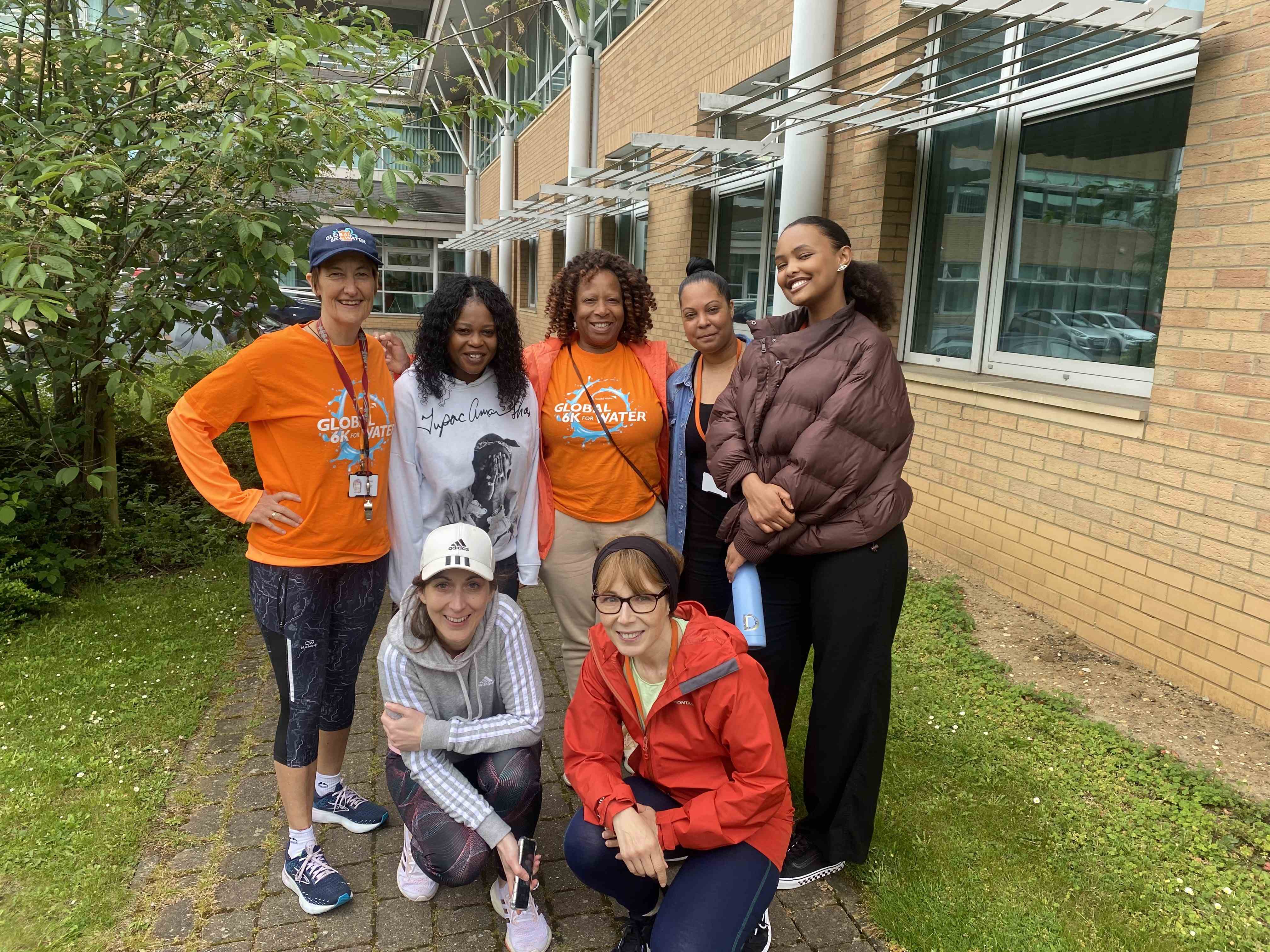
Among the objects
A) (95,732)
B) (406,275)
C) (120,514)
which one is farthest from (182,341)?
(406,275)

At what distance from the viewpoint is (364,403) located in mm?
2807

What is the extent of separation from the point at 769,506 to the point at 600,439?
0.87 metres

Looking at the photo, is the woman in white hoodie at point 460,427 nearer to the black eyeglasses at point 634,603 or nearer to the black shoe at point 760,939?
the black eyeglasses at point 634,603

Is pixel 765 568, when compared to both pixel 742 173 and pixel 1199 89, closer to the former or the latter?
pixel 1199 89

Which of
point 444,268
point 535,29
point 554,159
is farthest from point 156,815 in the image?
point 444,268

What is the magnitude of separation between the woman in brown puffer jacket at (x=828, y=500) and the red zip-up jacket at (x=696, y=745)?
0.34m

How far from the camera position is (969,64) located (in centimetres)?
543

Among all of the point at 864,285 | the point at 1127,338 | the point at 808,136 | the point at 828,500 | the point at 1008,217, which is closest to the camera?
the point at 828,500

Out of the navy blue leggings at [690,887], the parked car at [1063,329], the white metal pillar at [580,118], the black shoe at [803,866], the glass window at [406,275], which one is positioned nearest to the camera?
the navy blue leggings at [690,887]

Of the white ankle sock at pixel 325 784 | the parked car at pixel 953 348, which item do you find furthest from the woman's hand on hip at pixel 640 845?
the parked car at pixel 953 348

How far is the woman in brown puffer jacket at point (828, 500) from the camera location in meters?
2.56

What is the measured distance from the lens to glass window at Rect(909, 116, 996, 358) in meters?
5.55

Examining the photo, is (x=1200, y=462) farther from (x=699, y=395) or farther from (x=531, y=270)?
(x=531, y=270)

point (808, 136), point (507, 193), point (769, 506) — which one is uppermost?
point (507, 193)
